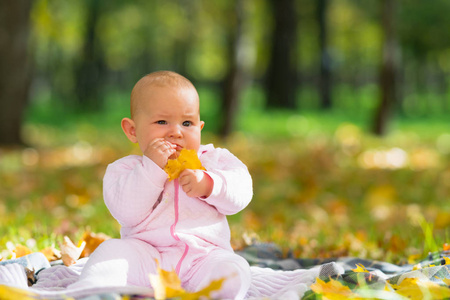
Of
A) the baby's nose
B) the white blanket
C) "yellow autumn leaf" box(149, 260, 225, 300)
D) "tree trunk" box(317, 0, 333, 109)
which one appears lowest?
the white blanket

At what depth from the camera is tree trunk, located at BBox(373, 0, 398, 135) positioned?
9.61 m

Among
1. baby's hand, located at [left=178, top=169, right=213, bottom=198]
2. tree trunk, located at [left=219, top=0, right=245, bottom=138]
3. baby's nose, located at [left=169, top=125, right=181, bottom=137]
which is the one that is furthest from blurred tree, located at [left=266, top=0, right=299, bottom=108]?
baby's hand, located at [left=178, top=169, right=213, bottom=198]

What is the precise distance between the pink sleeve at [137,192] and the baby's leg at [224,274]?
0.34 metres

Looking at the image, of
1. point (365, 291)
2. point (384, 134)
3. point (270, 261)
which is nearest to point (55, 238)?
point (270, 261)

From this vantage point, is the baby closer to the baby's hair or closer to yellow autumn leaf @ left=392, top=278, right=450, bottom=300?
Result: the baby's hair

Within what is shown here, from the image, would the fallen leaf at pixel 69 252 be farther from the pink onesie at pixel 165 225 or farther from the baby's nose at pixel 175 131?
the baby's nose at pixel 175 131

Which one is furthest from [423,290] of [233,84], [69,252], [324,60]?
[324,60]

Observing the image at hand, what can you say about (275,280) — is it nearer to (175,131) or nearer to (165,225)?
(165,225)

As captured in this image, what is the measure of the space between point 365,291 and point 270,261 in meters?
1.09

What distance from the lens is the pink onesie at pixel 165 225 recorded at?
2.24 metres

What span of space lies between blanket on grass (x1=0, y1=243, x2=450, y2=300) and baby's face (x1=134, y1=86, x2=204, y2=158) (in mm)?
688

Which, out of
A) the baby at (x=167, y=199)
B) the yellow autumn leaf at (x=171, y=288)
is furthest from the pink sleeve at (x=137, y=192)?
the yellow autumn leaf at (x=171, y=288)

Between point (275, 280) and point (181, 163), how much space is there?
698 mm

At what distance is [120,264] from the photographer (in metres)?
2.22
